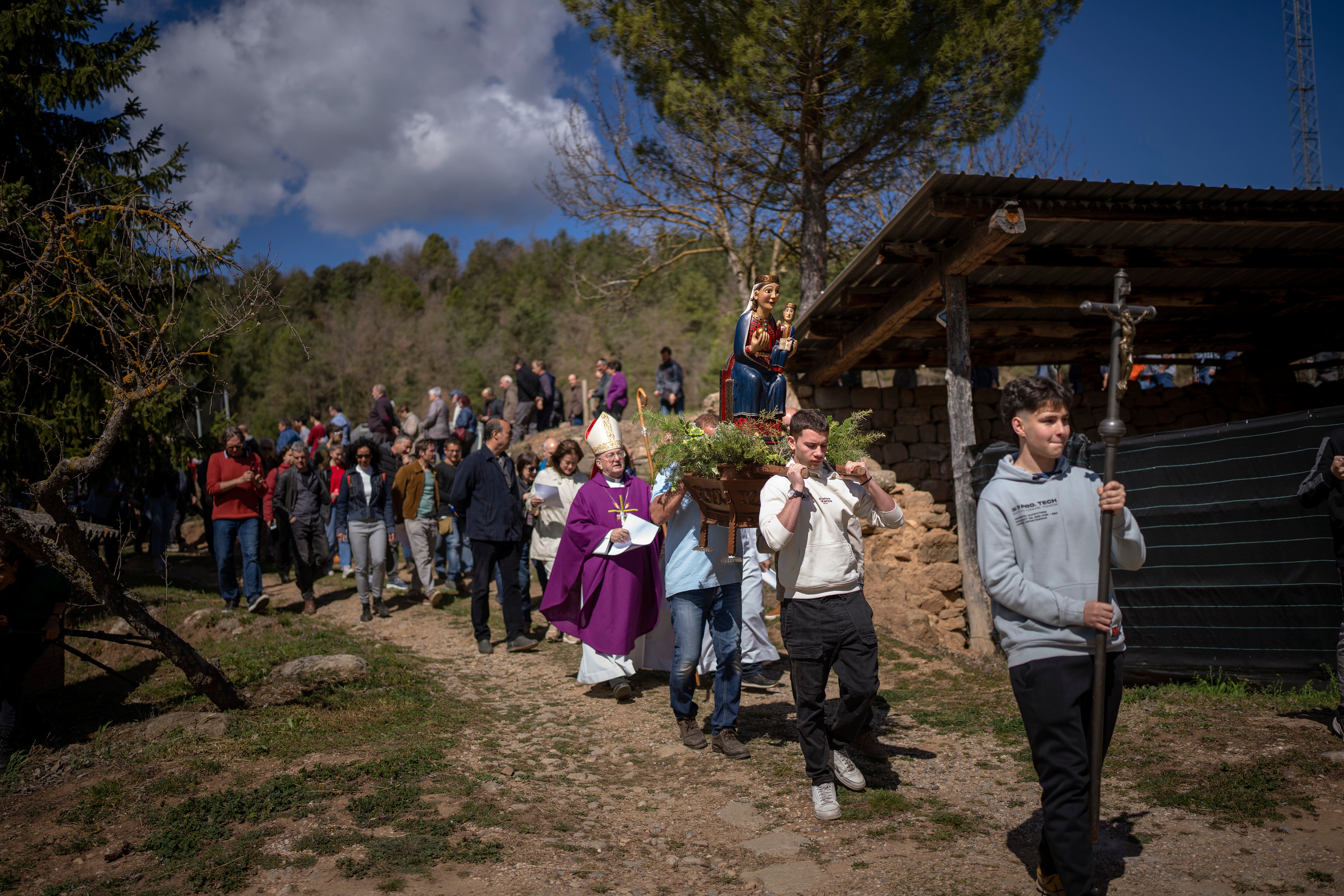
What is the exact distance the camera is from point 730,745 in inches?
203

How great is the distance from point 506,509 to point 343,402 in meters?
33.1

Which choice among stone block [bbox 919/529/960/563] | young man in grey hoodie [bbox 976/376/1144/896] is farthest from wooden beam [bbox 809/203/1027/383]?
young man in grey hoodie [bbox 976/376/1144/896]

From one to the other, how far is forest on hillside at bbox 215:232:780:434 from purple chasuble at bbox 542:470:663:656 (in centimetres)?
1690

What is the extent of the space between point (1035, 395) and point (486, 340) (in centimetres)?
4023

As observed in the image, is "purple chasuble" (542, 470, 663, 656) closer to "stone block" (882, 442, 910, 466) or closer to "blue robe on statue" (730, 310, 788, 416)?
"blue robe on statue" (730, 310, 788, 416)

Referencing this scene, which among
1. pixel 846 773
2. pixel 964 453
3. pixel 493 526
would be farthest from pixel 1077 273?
pixel 846 773

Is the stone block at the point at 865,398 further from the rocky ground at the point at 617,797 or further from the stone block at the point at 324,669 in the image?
the stone block at the point at 324,669

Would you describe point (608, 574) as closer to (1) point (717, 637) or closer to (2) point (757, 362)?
(1) point (717, 637)

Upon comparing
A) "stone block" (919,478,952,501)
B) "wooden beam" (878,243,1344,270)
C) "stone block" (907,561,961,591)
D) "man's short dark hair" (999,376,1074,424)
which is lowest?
"stone block" (907,561,961,591)

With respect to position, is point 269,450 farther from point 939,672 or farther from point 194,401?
point 939,672

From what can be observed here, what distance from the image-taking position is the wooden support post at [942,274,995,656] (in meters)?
7.95

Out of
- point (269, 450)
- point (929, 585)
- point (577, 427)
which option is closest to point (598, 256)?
point (577, 427)

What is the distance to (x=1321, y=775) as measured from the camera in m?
4.29

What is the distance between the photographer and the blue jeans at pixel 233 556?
909 centimetres
